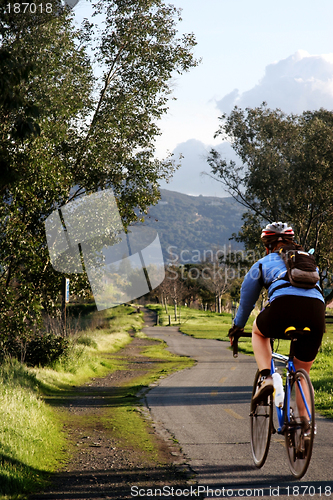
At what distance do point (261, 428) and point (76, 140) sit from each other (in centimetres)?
1759

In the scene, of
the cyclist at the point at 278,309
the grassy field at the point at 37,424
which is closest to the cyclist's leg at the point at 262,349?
the cyclist at the point at 278,309

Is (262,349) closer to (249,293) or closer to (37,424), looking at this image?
(249,293)

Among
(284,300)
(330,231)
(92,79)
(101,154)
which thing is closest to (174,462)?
(284,300)

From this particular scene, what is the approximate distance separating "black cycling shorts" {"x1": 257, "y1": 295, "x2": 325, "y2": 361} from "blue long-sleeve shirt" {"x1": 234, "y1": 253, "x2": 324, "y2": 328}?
0.10ft

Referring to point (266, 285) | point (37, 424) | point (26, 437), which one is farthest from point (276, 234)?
point (37, 424)

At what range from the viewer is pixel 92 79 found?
19.6 m

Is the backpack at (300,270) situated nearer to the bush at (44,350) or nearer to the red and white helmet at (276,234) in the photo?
the red and white helmet at (276,234)

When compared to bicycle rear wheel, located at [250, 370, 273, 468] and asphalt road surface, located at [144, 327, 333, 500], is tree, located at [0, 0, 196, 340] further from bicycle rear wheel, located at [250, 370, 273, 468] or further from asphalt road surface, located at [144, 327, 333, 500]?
bicycle rear wheel, located at [250, 370, 273, 468]

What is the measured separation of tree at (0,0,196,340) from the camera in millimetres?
14062

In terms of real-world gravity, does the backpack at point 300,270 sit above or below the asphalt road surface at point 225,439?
above

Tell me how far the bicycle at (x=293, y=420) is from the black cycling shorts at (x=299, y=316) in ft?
0.18

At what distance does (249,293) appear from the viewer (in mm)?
3111

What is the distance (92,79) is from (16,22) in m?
8.39

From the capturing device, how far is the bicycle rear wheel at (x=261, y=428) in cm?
276
